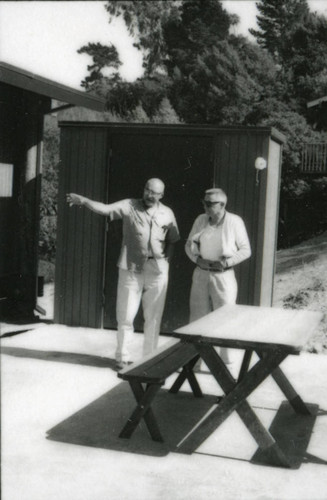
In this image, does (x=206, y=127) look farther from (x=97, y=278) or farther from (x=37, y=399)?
(x=37, y=399)

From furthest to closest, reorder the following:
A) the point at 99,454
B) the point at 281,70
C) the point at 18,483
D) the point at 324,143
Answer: the point at 281,70, the point at 324,143, the point at 99,454, the point at 18,483

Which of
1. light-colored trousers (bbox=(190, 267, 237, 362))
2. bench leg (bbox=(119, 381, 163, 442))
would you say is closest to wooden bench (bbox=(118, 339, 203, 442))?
bench leg (bbox=(119, 381, 163, 442))

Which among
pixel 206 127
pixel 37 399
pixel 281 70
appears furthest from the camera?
pixel 281 70

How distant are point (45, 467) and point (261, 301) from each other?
4.34 m

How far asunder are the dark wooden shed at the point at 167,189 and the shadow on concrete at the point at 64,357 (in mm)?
1382

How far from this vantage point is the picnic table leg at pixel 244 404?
3.99 m

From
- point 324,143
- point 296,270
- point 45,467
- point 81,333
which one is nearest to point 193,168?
point 81,333

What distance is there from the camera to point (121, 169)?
801 centimetres

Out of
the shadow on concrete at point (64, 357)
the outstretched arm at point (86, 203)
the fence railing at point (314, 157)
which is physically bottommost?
the shadow on concrete at point (64, 357)

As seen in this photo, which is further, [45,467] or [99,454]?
[99,454]

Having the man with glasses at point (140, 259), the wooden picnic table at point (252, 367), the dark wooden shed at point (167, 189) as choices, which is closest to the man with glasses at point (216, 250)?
the man with glasses at point (140, 259)

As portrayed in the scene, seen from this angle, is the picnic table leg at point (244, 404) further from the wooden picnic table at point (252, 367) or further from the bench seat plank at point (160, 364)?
the bench seat plank at point (160, 364)

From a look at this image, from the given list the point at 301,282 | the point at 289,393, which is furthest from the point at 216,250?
the point at 301,282

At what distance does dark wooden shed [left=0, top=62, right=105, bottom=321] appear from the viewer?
27.2ft
